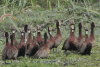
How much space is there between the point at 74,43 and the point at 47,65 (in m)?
1.68

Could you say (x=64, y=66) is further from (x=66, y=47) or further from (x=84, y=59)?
(x=66, y=47)

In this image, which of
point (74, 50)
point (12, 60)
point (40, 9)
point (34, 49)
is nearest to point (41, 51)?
point (34, 49)

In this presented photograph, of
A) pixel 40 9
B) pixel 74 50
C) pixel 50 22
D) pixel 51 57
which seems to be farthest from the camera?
pixel 40 9

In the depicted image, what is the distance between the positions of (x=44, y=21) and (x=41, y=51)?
14.0ft

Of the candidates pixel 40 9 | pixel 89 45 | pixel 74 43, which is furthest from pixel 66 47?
pixel 40 9

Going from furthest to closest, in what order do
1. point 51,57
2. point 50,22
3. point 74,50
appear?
point 50,22, point 74,50, point 51,57

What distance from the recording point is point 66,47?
21.7 ft

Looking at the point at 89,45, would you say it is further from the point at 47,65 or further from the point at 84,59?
the point at 47,65

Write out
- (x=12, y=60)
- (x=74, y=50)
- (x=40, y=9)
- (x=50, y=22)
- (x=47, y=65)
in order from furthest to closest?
1. (x=40, y=9)
2. (x=50, y=22)
3. (x=74, y=50)
4. (x=12, y=60)
5. (x=47, y=65)

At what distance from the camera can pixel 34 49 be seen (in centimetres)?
629

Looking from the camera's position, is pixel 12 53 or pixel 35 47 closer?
pixel 12 53

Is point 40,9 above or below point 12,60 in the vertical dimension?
above

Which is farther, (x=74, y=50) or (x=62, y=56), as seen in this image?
(x=74, y=50)

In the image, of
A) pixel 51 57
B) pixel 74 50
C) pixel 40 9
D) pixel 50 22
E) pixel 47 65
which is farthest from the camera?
pixel 40 9
